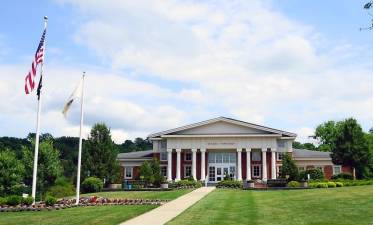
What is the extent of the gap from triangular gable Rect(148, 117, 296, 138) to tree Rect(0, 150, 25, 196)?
21.9m

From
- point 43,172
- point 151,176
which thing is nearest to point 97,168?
point 151,176

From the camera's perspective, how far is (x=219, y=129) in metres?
59.8

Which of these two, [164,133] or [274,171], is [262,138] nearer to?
[274,171]

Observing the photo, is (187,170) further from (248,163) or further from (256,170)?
(256,170)

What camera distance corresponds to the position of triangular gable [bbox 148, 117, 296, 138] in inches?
2315

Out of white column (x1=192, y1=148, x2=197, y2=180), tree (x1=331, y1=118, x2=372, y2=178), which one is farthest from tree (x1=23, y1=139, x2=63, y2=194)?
tree (x1=331, y1=118, x2=372, y2=178)

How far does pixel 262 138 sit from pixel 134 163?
17943 millimetres

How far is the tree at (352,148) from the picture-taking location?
49.0 meters

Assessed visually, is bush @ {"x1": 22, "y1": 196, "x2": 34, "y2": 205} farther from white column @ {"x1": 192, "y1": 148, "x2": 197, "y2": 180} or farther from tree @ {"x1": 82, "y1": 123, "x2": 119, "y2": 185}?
white column @ {"x1": 192, "y1": 148, "x2": 197, "y2": 180}

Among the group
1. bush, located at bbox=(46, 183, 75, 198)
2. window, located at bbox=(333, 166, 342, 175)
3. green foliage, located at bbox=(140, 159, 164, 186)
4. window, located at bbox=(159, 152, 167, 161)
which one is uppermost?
window, located at bbox=(159, 152, 167, 161)

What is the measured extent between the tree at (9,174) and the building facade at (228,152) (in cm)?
2147

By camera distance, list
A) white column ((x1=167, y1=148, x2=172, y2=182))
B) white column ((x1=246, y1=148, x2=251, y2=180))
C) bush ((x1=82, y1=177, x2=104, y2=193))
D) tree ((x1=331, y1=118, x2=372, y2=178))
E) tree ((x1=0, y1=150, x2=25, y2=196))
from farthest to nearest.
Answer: white column ((x1=167, y1=148, x2=172, y2=182))
white column ((x1=246, y1=148, x2=251, y2=180))
tree ((x1=331, y1=118, x2=372, y2=178))
tree ((x1=0, y1=150, x2=25, y2=196))
bush ((x1=82, y1=177, x2=104, y2=193))

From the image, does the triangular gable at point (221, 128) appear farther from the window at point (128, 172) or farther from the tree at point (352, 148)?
the tree at point (352, 148)

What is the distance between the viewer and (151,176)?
48969 mm
